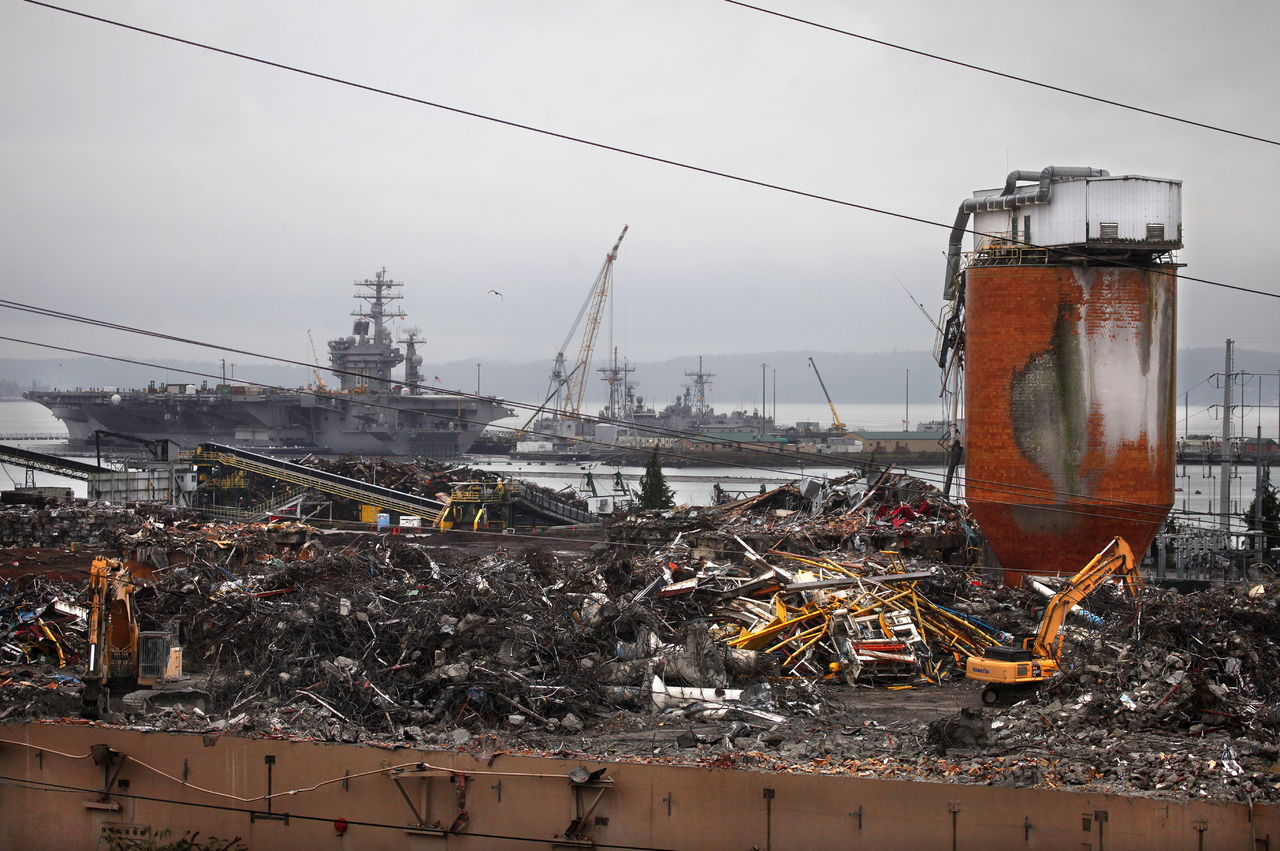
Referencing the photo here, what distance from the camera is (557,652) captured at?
14883mm

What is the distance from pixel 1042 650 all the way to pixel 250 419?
80872mm

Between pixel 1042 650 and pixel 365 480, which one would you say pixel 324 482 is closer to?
pixel 365 480

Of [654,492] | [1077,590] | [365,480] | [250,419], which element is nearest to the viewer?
[1077,590]

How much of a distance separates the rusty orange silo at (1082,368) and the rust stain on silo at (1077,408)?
0.06ft

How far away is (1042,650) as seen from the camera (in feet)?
49.4

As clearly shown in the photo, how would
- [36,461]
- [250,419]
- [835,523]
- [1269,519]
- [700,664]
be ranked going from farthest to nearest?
[250,419], [36,461], [1269,519], [835,523], [700,664]

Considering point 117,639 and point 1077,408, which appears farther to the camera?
point 1077,408

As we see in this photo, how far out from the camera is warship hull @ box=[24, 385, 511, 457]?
84.9 m

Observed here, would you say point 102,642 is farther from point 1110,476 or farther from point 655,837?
point 1110,476

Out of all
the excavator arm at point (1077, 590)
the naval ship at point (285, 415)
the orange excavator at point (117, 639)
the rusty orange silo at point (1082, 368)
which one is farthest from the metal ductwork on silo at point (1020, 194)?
the naval ship at point (285, 415)

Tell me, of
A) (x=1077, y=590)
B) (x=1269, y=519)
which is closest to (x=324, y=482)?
(x=1077, y=590)

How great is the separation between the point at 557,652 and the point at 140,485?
1144 inches

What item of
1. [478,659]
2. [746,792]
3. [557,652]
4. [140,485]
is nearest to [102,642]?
[478,659]

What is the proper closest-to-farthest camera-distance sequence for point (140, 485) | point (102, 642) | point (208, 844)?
point (208, 844) < point (102, 642) < point (140, 485)
